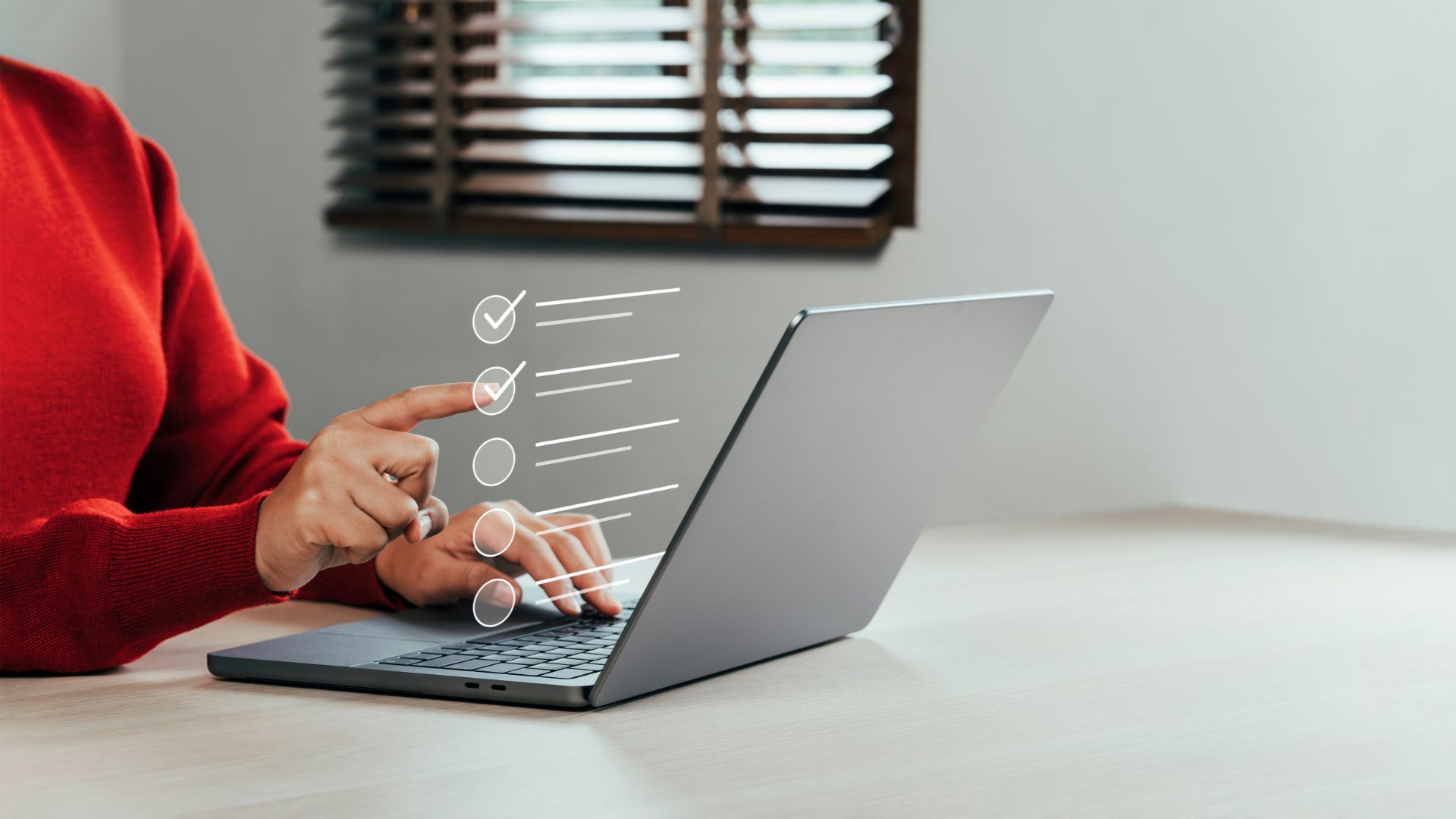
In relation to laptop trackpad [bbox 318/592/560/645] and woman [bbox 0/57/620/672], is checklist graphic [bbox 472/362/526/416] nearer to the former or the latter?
woman [bbox 0/57/620/672]

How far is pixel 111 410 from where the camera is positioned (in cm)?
102

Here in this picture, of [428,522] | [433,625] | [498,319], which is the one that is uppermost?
[498,319]

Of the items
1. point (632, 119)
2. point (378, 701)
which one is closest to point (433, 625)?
point (378, 701)

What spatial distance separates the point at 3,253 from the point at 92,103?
0.54 feet

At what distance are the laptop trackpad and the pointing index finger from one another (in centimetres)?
16

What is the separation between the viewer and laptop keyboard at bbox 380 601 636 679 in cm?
72

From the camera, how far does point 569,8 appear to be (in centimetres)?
207

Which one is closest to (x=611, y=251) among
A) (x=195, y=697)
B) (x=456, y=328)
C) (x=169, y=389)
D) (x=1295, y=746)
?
(x=456, y=328)

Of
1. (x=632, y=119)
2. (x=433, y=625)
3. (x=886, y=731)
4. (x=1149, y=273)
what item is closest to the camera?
(x=886, y=731)

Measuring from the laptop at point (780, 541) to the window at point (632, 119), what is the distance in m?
0.94

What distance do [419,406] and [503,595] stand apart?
4.5 inches

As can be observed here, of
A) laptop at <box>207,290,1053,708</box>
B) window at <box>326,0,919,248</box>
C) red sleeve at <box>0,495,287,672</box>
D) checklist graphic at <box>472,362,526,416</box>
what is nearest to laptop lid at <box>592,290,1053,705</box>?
laptop at <box>207,290,1053,708</box>

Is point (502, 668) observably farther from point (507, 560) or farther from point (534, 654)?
point (507, 560)

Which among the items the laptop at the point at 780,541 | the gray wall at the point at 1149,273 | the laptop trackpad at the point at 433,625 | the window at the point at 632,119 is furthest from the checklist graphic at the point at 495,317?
the window at the point at 632,119
